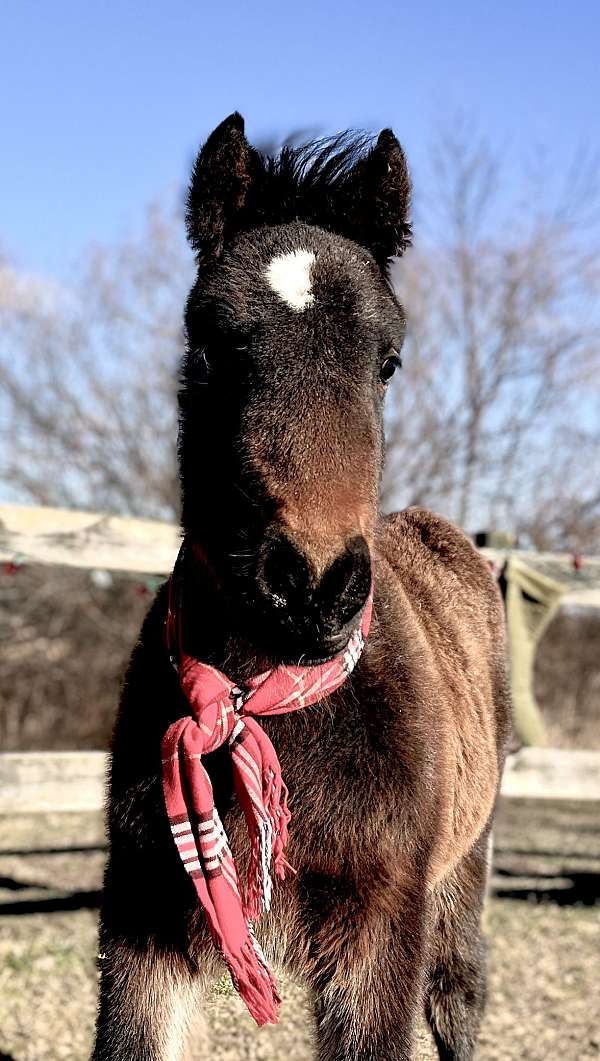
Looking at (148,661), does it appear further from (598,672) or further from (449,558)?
(598,672)

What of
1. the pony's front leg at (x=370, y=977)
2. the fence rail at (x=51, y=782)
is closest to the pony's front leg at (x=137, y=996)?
the pony's front leg at (x=370, y=977)

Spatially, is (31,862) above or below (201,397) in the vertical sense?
below

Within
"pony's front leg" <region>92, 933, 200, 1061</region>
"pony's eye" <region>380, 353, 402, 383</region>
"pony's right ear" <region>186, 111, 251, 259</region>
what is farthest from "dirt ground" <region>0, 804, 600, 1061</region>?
"pony's right ear" <region>186, 111, 251, 259</region>

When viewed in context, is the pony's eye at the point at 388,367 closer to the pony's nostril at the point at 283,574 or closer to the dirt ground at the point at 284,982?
the pony's nostril at the point at 283,574

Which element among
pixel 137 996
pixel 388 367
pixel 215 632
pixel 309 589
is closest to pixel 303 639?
pixel 309 589

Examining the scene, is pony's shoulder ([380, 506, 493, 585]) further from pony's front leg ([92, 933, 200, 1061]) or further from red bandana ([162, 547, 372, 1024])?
pony's front leg ([92, 933, 200, 1061])

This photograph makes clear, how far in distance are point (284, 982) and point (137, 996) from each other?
0.42 m

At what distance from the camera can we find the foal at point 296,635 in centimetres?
192

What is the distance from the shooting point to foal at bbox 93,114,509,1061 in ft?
6.31

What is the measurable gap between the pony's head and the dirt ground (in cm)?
119

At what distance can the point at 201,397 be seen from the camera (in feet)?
7.29

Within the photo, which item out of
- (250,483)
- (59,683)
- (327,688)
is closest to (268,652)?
(327,688)

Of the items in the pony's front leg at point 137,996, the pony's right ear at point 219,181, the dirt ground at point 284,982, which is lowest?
the dirt ground at point 284,982

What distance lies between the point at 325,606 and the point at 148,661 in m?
0.82
